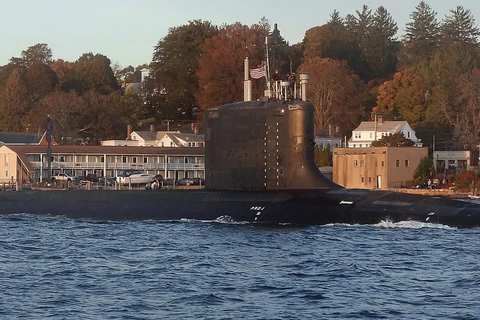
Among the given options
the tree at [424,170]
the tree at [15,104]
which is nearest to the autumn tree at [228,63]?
the tree at [424,170]

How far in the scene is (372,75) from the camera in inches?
5148

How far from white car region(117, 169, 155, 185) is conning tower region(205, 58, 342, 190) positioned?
39.1 metres

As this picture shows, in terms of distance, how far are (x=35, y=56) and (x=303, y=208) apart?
12296 centimetres

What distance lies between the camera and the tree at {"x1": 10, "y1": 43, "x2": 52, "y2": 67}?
143875 mm

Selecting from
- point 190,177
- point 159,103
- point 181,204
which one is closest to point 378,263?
point 181,204

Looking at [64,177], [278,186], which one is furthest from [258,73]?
[64,177]

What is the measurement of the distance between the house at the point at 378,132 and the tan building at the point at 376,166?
44.7 feet

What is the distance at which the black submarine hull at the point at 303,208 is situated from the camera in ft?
103

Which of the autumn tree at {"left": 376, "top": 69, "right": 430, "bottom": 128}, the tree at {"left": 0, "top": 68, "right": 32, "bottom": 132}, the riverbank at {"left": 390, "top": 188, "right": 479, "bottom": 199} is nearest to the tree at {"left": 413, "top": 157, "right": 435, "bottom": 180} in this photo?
the riverbank at {"left": 390, "top": 188, "right": 479, "bottom": 199}

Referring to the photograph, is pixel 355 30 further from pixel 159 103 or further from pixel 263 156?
pixel 263 156

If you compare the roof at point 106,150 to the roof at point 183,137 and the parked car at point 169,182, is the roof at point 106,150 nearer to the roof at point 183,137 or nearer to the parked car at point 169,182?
the parked car at point 169,182

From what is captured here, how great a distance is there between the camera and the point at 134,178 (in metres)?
74.8

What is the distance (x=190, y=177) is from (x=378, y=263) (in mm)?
58722

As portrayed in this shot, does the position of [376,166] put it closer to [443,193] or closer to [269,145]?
[443,193]
